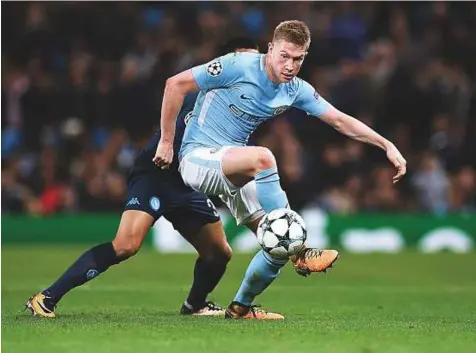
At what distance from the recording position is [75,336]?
7387mm

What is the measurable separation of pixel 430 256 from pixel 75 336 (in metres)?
10.7

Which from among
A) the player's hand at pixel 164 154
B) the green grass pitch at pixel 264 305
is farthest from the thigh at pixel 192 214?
the player's hand at pixel 164 154

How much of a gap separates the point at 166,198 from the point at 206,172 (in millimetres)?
831

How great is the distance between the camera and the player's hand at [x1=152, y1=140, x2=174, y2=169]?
8.41m

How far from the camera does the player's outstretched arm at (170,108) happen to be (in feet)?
27.6

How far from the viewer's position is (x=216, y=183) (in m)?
8.42

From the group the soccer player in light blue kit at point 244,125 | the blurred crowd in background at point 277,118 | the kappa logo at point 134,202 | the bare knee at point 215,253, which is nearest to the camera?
the soccer player in light blue kit at point 244,125

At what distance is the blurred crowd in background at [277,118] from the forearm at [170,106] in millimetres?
9574

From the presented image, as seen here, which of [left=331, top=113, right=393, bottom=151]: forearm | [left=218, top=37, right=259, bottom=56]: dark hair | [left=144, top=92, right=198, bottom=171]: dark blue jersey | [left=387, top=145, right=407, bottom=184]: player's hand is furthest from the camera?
[left=218, top=37, right=259, bottom=56]: dark hair

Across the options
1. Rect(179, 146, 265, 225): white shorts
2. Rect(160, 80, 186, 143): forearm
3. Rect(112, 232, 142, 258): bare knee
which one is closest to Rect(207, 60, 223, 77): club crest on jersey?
Rect(160, 80, 186, 143): forearm

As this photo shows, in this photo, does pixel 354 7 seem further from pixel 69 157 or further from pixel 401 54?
pixel 69 157

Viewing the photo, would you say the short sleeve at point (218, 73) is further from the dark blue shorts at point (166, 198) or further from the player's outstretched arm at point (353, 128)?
the dark blue shorts at point (166, 198)

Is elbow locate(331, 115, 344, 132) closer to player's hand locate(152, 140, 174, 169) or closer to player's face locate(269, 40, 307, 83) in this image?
player's face locate(269, 40, 307, 83)

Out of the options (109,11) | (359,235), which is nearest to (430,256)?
(359,235)
